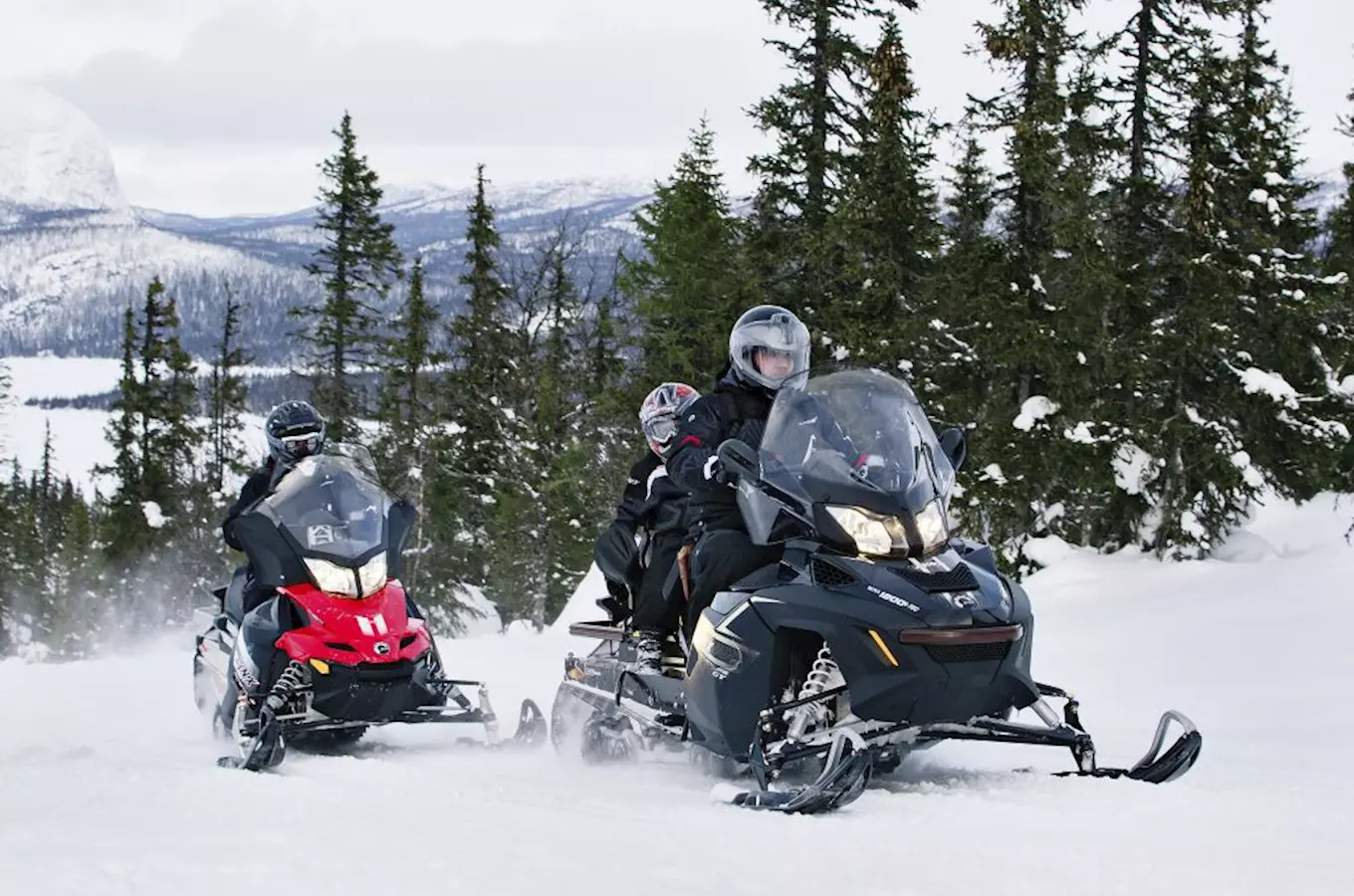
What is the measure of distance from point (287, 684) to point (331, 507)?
1.08 metres

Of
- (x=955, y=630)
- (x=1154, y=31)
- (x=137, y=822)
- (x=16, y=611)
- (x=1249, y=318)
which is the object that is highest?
(x=1154, y=31)

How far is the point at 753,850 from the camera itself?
413cm

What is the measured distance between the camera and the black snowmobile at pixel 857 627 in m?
5.15

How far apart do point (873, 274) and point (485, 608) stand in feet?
92.7

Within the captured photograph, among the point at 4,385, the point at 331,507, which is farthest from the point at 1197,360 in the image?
the point at 4,385

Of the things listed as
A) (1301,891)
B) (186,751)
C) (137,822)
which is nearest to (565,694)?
(186,751)

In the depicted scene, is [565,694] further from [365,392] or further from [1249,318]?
[365,392]

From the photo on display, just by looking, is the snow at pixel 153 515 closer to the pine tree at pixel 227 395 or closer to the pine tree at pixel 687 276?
the pine tree at pixel 227 395

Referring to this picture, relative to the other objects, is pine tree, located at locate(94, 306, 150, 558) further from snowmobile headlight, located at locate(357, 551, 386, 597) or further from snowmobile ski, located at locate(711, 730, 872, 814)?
snowmobile ski, located at locate(711, 730, 872, 814)

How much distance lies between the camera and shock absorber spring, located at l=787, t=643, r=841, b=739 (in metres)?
5.49

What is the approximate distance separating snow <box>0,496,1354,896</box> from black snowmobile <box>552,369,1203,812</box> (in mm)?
232

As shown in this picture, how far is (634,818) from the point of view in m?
4.87

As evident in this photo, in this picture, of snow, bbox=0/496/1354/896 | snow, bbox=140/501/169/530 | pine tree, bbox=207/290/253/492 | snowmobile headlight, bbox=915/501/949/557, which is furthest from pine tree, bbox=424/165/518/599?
snowmobile headlight, bbox=915/501/949/557

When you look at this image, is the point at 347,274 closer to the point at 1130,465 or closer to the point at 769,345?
the point at 1130,465
